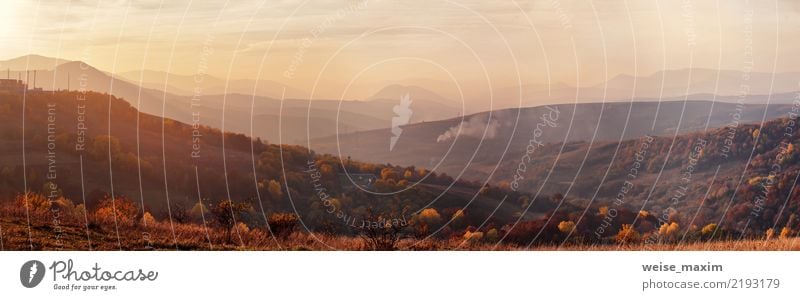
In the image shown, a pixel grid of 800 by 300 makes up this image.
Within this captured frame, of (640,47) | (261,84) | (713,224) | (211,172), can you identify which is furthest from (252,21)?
(713,224)

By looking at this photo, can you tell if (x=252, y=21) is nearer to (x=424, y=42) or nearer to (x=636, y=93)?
(x=424, y=42)

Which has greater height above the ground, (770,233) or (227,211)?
(770,233)

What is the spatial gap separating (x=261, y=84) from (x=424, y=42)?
3117 millimetres

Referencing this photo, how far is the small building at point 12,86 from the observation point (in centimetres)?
2097

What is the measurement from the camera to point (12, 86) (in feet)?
68.9

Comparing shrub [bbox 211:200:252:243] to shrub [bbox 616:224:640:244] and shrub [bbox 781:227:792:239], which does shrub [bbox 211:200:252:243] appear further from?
shrub [bbox 781:227:792:239]

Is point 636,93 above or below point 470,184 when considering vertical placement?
above

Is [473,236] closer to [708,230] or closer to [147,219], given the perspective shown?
[708,230]

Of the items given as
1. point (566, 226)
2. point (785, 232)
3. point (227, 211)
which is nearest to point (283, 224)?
point (227, 211)
